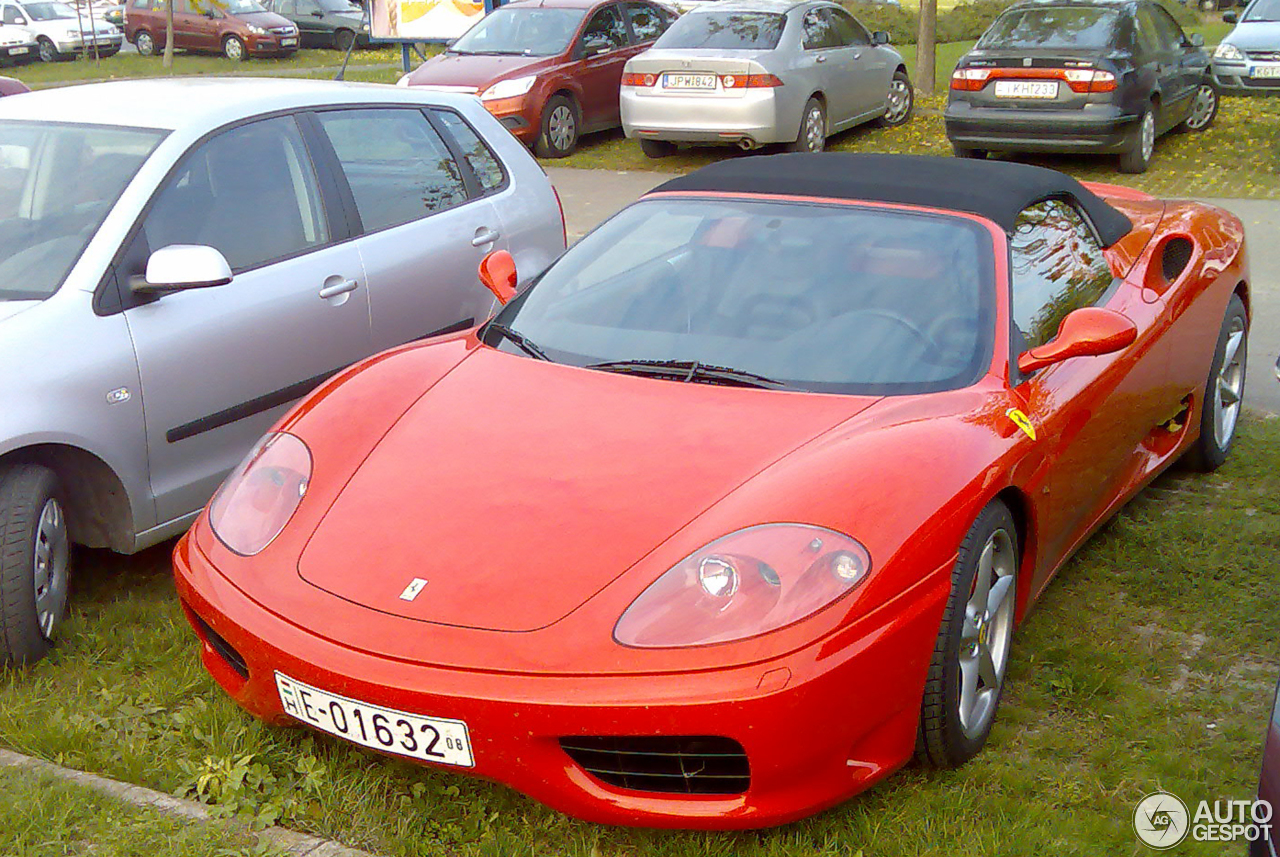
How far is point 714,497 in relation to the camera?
2916 millimetres

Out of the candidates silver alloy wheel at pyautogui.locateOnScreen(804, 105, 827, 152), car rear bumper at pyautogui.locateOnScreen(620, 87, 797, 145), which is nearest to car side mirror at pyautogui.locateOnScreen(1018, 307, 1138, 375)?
car rear bumper at pyautogui.locateOnScreen(620, 87, 797, 145)

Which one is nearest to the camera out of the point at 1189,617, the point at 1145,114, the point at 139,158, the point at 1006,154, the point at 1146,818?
the point at 1146,818

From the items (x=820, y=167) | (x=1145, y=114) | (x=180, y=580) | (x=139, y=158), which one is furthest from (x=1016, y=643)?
(x=1145, y=114)

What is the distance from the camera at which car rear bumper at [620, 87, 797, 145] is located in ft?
39.5

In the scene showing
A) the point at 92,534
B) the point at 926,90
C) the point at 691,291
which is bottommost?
the point at 926,90

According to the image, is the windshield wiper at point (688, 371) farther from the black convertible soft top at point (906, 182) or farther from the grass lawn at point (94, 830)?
the grass lawn at point (94, 830)

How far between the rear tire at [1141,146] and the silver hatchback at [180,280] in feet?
25.6

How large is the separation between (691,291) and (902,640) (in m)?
1.36

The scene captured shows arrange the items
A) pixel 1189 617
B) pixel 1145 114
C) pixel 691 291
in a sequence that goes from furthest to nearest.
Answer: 1. pixel 1145 114
2. pixel 1189 617
3. pixel 691 291

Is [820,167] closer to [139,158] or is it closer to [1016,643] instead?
[1016,643]

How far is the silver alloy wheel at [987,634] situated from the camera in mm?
3097

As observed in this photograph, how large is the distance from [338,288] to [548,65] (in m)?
9.34

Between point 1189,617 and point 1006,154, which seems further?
point 1006,154

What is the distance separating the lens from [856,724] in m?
2.69
